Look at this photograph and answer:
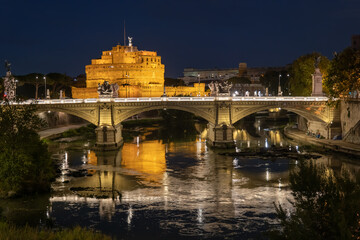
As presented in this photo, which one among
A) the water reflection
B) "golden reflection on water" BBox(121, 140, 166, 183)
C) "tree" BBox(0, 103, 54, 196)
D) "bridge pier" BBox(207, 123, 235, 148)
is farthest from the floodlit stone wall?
"tree" BBox(0, 103, 54, 196)

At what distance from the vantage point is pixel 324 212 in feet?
42.8

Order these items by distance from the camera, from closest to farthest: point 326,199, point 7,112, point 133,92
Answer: point 326,199 < point 7,112 < point 133,92


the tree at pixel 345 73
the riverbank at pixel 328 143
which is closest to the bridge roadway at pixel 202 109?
the riverbank at pixel 328 143

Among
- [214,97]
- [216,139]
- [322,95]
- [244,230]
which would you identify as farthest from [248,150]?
[244,230]

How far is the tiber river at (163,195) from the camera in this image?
2309 centimetres

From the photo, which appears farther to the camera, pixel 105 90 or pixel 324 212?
pixel 105 90

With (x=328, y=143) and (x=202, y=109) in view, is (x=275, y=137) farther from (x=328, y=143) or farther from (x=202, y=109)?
(x=202, y=109)

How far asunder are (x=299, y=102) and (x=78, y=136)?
106 ft

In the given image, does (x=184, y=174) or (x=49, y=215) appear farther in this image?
(x=184, y=174)

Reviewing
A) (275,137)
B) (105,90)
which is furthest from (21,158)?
(275,137)

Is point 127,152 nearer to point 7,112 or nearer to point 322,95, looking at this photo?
point 7,112

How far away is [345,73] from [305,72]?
17.9 metres

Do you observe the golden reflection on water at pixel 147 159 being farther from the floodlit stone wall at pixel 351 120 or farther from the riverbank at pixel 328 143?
the floodlit stone wall at pixel 351 120

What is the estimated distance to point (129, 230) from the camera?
22.5m
